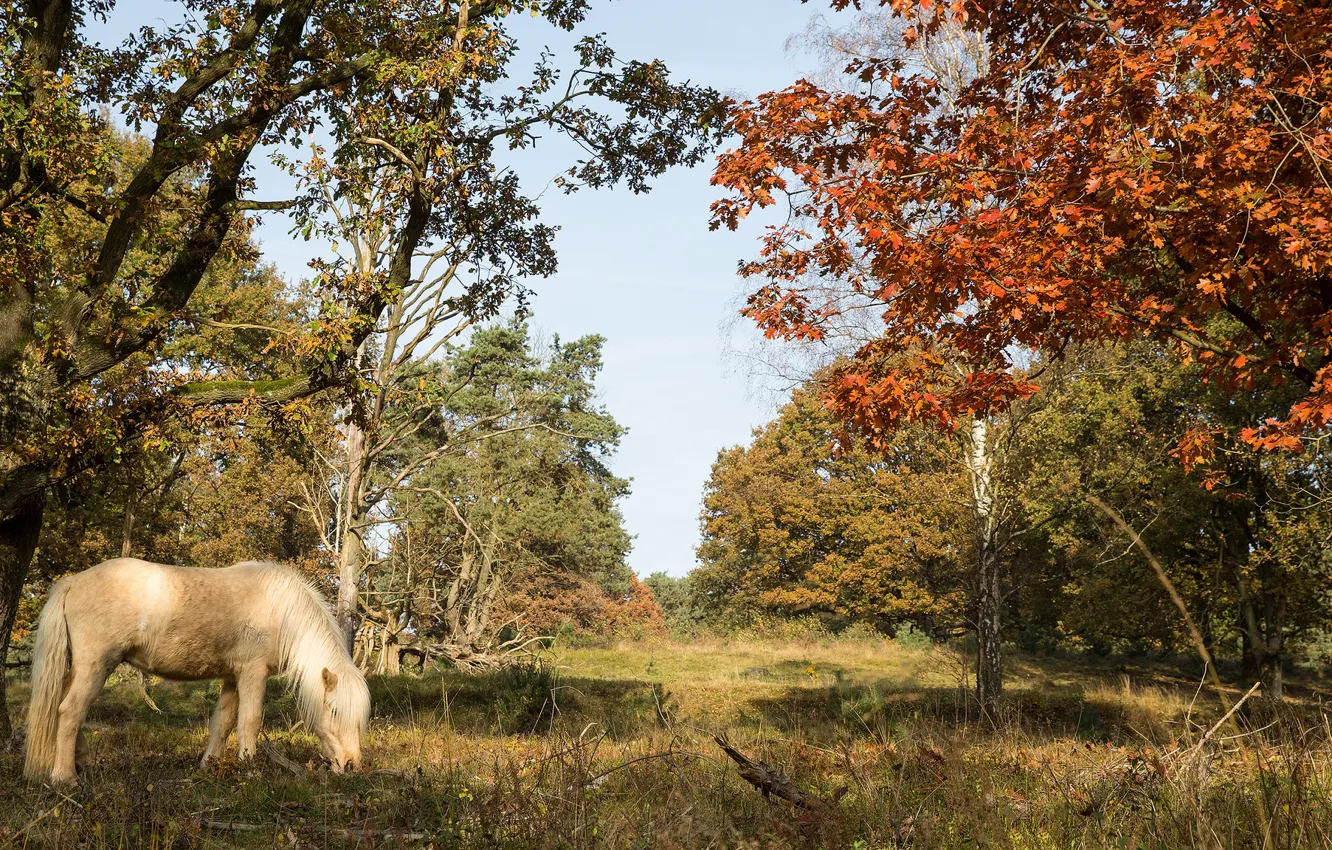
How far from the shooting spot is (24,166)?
406 inches

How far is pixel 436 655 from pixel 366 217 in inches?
492

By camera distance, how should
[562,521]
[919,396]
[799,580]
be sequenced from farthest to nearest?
[799,580]
[562,521]
[919,396]

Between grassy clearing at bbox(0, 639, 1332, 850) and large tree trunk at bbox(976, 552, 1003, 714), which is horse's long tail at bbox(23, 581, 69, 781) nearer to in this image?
grassy clearing at bbox(0, 639, 1332, 850)

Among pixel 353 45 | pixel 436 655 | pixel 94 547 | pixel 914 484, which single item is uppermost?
pixel 353 45

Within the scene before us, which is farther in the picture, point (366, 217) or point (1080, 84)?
point (366, 217)

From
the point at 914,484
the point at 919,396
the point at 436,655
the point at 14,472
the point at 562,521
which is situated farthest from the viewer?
the point at 562,521

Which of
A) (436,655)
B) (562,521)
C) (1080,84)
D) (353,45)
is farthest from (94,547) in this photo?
(1080,84)

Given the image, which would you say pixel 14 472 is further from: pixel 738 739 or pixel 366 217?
pixel 738 739

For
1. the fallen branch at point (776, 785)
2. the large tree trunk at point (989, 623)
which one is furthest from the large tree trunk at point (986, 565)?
the fallen branch at point (776, 785)

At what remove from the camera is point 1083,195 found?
885cm

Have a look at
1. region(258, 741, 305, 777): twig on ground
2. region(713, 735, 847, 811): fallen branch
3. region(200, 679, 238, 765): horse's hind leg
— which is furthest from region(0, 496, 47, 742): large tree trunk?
region(713, 735, 847, 811): fallen branch

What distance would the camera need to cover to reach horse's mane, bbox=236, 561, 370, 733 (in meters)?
8.15

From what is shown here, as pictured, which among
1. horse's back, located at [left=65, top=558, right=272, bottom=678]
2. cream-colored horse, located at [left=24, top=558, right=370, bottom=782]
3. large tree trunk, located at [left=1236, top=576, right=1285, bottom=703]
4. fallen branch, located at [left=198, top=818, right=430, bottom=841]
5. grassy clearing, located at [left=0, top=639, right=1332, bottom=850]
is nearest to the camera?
grassy clearing, located at [left=0, top=639, right=1332, bottom=850]

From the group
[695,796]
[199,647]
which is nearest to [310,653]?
[199,647]
